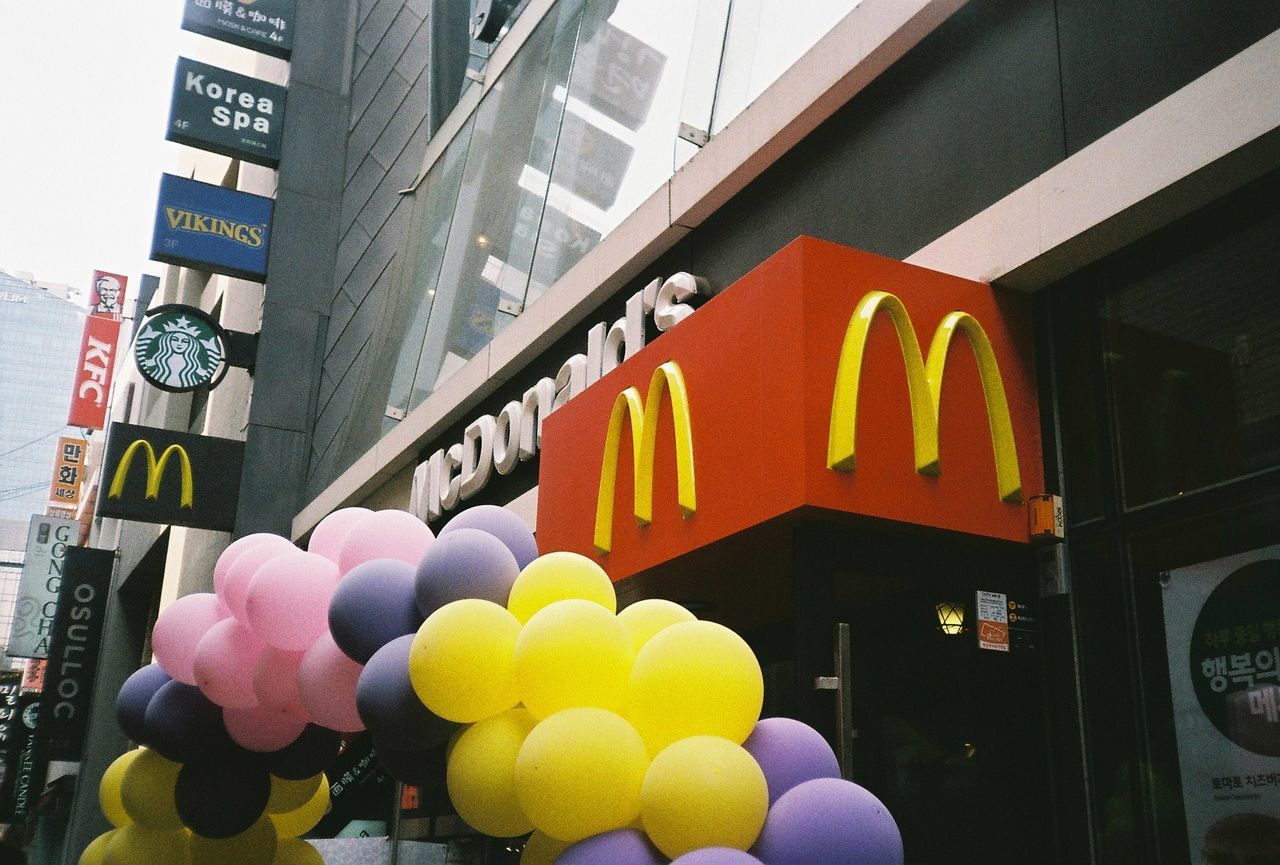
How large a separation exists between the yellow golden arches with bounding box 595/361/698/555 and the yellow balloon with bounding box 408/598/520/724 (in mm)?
1696

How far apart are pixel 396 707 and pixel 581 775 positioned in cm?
78

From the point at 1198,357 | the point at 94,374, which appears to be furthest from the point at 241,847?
the point at 94,374

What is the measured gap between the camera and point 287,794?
4844 mm

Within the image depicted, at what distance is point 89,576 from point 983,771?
793 inches

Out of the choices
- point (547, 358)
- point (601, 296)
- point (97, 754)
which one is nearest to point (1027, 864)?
point (601, 296)

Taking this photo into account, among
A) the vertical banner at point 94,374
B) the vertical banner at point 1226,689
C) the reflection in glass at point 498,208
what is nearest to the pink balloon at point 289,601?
the vertical banner at point 1226,689

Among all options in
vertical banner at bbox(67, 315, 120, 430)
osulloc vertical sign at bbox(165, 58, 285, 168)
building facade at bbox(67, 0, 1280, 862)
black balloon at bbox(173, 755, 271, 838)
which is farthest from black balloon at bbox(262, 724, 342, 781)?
vertical banner at bbox(67, 315, 120, 430)

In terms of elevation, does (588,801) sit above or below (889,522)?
below

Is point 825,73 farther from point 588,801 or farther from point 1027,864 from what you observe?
point 588,801

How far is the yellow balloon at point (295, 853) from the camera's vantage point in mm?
5051

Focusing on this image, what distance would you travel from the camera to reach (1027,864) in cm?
434

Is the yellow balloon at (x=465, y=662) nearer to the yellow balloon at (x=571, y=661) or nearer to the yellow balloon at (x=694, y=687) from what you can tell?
the yellow balloon at (x=571, y=661)

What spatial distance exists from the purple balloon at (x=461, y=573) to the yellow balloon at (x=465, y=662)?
15 cm

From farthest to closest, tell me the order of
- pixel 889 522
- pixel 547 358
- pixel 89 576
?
pixel 89 576 → pixel 547 358 → pixel 889 522
